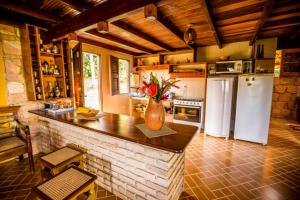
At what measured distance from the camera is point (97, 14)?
192 centimetres

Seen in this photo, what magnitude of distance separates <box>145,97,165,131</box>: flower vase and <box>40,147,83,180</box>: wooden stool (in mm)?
965

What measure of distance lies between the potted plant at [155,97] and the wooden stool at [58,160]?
3.25ft

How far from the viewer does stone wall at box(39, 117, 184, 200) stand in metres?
1.40

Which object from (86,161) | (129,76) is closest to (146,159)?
(86,161)

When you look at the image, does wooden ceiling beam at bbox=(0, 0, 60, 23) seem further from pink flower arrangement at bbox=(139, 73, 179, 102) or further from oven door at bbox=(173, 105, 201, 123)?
oven door at bbox=(173, 105, 201, 123)

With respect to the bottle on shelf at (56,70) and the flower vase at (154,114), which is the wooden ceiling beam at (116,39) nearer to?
the bottle on shelf at (56,70)

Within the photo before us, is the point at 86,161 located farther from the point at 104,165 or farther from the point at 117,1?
the point at 117,1

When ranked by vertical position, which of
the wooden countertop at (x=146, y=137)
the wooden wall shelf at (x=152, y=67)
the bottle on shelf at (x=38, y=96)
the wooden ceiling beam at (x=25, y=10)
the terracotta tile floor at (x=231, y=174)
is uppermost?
the wooden ceiling beam at (x=25, y=10)

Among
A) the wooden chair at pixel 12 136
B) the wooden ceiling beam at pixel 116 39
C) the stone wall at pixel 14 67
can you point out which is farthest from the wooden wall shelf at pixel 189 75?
the wooden chair at pixel 12 136

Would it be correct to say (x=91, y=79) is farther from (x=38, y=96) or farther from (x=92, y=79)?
(x=38, y=96)

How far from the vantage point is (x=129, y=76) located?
564cm

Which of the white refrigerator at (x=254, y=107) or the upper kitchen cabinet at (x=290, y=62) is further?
the upper kitchen cabinet at (x=290, y=62)

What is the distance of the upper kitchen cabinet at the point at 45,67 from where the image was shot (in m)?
2.61

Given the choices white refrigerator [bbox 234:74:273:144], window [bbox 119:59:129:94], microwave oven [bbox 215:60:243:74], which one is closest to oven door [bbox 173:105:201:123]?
white refrigerator [bbox 234:74:273:144]
